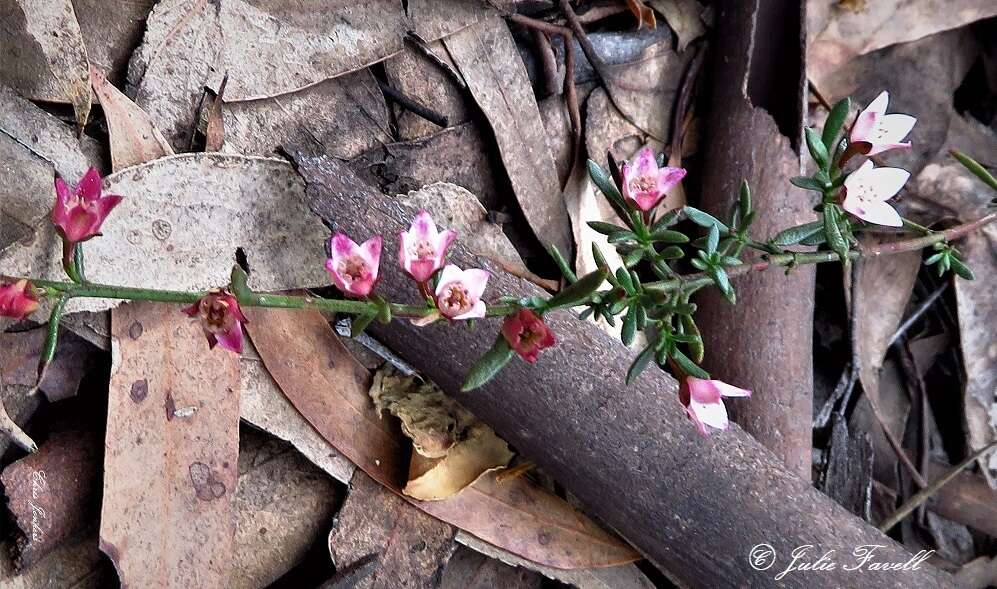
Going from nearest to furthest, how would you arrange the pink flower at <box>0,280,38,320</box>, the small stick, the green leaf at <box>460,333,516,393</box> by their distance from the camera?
the pink flower at <box>0,280,38,320</box> → the green leaf at <box>460,333,516,393</box> → the small stick

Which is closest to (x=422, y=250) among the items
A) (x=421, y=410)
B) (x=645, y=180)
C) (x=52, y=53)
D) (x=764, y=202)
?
(x=645, y=180)

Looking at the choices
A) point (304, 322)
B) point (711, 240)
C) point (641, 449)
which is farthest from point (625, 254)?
point (304, 322)

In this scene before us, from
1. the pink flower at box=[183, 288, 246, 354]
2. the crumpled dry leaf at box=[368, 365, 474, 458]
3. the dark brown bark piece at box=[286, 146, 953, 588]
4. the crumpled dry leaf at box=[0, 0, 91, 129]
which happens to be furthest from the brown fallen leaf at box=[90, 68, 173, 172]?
the crumpled dry leaf at box=[368, 365, 474, 458]

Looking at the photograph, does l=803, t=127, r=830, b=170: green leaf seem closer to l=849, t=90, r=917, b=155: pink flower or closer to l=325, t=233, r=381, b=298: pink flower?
l=849, t=90, r=917, b=155: pink flower

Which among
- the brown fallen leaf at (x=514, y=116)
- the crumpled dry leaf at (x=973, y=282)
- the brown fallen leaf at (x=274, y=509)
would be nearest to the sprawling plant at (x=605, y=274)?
the brown fallen leaf at (x=514, y=116)

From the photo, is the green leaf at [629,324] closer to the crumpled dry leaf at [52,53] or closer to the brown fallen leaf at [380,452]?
the brown fallen leaf at [380,452]

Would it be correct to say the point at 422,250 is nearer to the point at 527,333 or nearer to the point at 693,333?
the point at 527,333

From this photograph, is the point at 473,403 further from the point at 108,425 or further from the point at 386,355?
the point at 108,425
